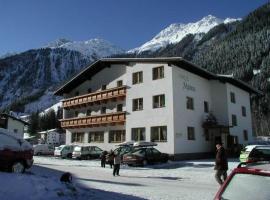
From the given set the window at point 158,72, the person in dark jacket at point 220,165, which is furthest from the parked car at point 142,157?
the person in dark jacket at point 220,165

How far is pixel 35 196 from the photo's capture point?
32.1 feet

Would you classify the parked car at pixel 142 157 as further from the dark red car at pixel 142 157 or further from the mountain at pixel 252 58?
the mountain at pixel 252 58

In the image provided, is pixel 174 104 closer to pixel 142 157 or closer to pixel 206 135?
pixel 206 135

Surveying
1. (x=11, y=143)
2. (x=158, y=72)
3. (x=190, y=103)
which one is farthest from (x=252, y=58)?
(x=11, y=143)

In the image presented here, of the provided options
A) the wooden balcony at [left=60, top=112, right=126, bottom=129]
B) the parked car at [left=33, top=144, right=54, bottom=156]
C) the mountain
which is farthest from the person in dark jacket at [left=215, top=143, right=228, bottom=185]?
the mountain

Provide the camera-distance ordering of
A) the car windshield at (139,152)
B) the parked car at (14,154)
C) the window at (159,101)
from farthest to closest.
Answer: the window at (159,101)
the car windshield at (139,152)
the parked car at (14,154)

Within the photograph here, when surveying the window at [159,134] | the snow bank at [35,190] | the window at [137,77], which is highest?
the window at [137,77]

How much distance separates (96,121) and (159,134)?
9.77 m

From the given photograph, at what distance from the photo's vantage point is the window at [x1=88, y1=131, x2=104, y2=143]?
41.8 metres

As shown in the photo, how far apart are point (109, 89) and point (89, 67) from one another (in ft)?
16.6

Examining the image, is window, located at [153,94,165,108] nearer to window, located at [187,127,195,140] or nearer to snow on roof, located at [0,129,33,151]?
window, located at [187,127,195,140]

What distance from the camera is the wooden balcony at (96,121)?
126 feet

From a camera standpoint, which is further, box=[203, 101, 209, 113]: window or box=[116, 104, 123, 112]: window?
box=[116, 104, 123, 112]: window

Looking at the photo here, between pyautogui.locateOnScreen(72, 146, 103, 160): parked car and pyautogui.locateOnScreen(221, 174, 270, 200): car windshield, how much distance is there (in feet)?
107
